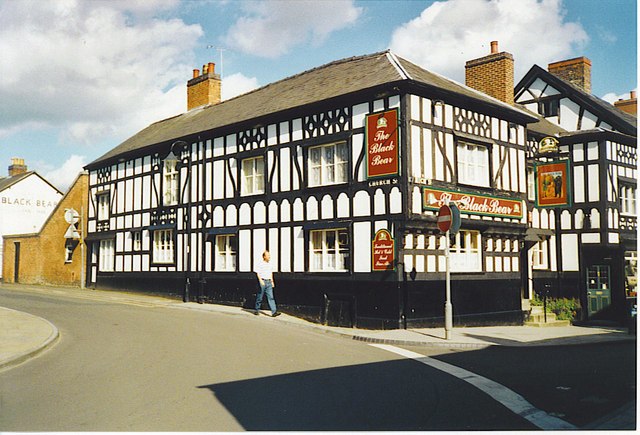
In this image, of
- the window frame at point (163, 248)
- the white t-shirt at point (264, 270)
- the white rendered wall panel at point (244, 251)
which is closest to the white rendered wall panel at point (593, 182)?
the white rendered wall panel at point (244, 251)

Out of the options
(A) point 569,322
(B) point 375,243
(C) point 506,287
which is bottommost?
(A) point 569,322

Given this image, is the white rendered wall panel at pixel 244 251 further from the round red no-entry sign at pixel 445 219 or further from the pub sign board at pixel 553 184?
the pub sign board at pixel 553 184

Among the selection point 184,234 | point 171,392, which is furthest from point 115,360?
point 184,234

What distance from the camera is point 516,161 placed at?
1819 centimetres

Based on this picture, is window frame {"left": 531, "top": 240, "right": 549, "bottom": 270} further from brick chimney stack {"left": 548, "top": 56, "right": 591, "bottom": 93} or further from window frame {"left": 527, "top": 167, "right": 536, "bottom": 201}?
brick chimney stack {"left": 548, "top": 56, "right": 591, "bottom": 93}

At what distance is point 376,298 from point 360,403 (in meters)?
8.10

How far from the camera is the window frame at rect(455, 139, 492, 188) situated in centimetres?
1650

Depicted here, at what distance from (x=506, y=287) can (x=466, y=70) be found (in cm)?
799

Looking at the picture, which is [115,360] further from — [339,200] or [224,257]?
[224,257]

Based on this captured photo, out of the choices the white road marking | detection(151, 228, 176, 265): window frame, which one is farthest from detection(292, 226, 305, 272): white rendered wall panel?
the white road marking

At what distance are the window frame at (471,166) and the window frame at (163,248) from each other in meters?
9.80

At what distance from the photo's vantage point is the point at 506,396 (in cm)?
756

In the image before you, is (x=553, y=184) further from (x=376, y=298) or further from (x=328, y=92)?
(x=376, y=298)

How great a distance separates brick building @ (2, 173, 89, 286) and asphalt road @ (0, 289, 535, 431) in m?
14.7
